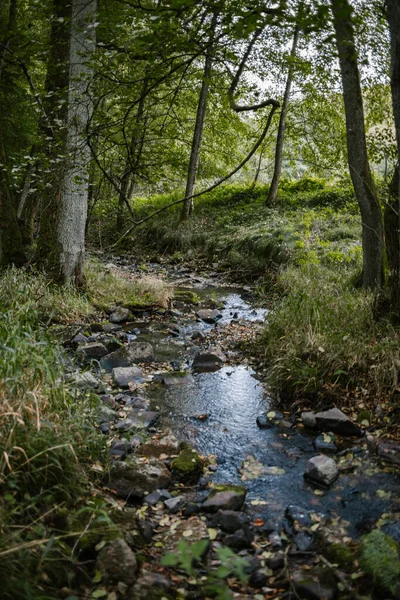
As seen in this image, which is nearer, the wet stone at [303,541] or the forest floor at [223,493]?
the forest floor at [223,493]

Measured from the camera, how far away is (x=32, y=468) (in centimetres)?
261

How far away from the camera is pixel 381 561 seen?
242 cm

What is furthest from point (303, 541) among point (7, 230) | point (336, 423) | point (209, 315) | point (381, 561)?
point (7, 230)

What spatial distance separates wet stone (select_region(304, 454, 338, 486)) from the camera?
138 inches

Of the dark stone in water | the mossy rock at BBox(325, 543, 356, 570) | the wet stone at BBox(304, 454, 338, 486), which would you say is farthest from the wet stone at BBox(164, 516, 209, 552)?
the wet stone at BBox(304, 454, 338, 486)

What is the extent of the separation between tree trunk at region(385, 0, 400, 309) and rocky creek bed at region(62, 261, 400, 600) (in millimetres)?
1713

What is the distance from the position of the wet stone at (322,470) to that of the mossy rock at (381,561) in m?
0.84

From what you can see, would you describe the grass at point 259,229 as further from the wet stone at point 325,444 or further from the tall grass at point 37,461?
the tall grass at point 37,461

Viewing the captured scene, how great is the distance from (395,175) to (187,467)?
15.0 ft

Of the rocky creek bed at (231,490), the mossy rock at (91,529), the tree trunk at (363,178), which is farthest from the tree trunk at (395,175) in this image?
the mossy rock at (91,529)

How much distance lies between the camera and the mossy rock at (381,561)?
2332 millimetres

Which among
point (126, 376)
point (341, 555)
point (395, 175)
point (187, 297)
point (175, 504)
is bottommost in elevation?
point (175, 504)

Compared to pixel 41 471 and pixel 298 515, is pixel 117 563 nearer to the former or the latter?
pixel 41 471

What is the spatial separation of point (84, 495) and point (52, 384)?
92 cm
